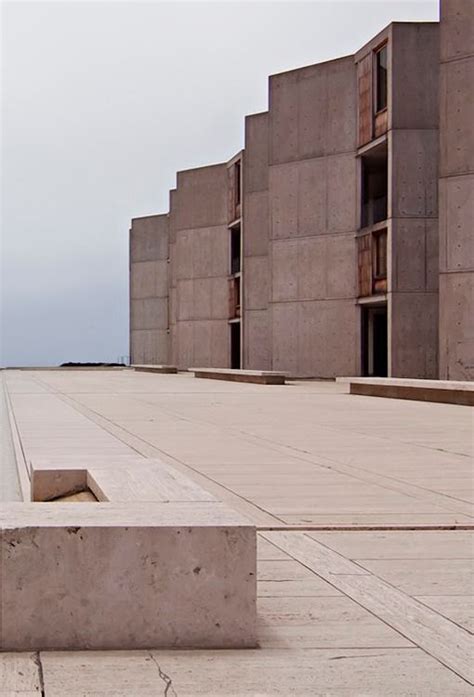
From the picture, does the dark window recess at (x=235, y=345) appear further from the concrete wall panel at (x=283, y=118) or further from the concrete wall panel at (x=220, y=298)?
the concrete wall panel at (x=283, y=118)

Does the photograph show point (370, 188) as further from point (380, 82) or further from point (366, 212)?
point (380, 82)

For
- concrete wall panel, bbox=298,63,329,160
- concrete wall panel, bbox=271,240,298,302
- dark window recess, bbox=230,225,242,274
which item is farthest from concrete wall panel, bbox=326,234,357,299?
dark window recess, bbox=230,225,242,274

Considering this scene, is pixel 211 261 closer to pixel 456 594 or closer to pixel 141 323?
pixel 141 323

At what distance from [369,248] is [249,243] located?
39.5ft

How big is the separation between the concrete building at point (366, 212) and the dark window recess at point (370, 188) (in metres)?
0.07

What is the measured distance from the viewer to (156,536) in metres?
3.77

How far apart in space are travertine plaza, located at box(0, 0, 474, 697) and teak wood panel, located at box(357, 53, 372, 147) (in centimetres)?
11

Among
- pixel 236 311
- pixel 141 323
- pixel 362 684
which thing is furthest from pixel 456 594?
pixel 141 323

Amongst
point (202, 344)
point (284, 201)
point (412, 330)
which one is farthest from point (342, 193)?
point (202, 344)

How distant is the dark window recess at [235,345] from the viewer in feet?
170

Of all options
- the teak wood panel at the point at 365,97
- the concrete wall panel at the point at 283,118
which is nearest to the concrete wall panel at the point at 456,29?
the teak wood panel at the point at 365,97

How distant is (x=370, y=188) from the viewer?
3997cm

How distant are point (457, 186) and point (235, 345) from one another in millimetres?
27743

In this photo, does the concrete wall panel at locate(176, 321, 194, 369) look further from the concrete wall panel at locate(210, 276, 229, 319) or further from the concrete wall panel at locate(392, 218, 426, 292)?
the concrete wall panel at locate(392, 218, 426, 292)
